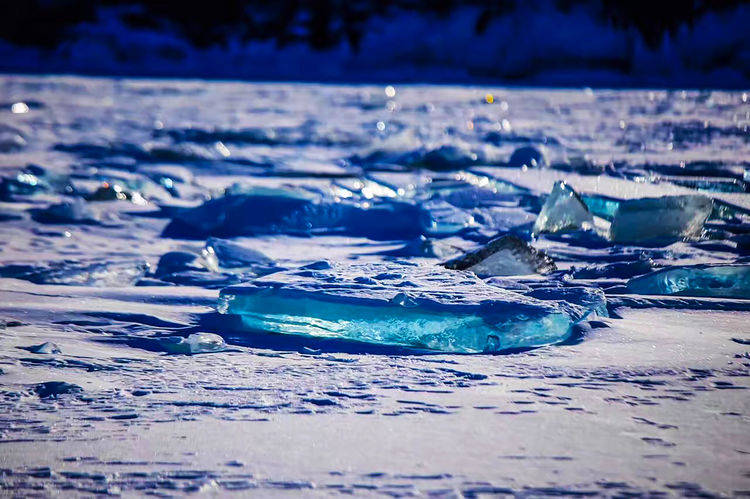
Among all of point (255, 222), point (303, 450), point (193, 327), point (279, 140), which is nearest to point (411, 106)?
point (279, 140)

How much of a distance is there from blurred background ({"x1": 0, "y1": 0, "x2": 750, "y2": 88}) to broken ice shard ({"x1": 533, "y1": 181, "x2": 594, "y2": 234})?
1204cm

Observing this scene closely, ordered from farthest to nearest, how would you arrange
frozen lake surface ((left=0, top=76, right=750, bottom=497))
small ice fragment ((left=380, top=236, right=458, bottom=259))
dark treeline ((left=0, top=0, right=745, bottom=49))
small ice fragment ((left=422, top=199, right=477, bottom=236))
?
dark treeline ((left=0, top=0, right=745, bottom=49)) → small ice fragment ((left=422, top=199, right=477, bottom=236)) → small ice fragment ((left=380, top=236, right=458, bottom=259)) → frozen lake surface ((left=0, top=76, right=750, bottom=497))

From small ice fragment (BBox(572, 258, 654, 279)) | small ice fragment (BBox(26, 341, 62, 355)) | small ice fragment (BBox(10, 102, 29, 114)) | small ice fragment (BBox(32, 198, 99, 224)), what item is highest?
small ice fragment (BBox(10, 102, 29, 114))

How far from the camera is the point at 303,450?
43.3 inches

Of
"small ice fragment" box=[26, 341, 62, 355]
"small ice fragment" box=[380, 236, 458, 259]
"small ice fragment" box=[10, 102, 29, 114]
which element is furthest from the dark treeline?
"small ice fragment" box=[26, 341, 62, 355]

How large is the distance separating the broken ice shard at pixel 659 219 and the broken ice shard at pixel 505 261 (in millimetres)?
447

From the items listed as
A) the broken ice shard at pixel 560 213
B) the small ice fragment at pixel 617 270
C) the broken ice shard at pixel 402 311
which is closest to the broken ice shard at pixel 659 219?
the broken ice shard at pixel 560 213

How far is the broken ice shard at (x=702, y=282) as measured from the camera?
6.12 feet

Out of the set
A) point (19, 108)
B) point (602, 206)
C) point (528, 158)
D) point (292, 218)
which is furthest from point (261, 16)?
point (602, 206)

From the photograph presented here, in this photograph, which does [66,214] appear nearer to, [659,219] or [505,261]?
[505,261]

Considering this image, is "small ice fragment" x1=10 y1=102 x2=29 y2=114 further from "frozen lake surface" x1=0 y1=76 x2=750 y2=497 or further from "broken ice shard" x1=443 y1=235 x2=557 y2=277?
"broken ice shard" x1=443 y1=235 x2=557 y2=277

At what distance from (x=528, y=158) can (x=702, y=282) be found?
2275mm

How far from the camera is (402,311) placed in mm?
1590

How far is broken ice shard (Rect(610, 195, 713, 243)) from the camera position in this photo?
8.02 ft
